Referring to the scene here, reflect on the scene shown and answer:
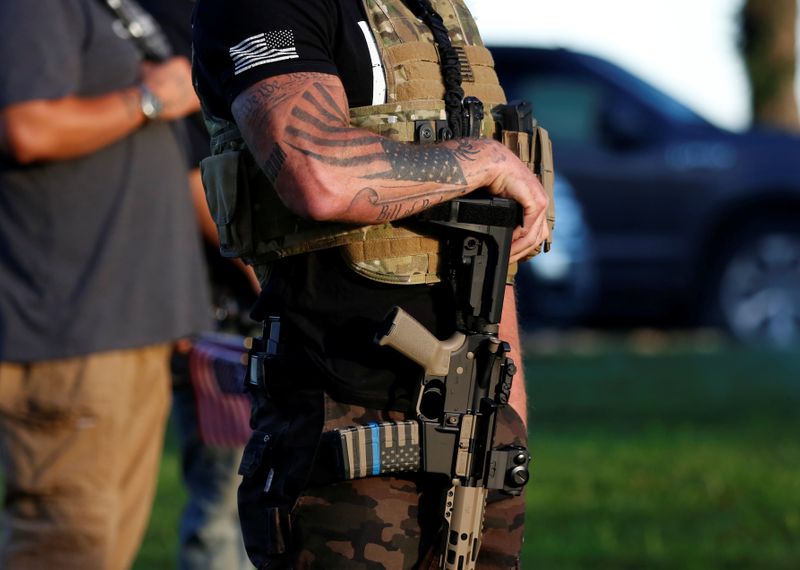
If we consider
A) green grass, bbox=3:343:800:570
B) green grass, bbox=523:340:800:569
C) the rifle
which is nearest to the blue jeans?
green grass, bbox=3:343:800:570

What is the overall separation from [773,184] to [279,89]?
384 inches

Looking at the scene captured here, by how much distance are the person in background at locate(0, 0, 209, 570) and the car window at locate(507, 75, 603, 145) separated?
25.1ft

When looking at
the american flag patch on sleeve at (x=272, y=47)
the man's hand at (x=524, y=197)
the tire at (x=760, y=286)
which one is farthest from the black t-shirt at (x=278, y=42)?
the tire at (x=760, y=286)

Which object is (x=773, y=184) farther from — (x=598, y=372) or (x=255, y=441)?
(x=255, y=441)

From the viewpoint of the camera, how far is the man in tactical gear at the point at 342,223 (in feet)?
8.85

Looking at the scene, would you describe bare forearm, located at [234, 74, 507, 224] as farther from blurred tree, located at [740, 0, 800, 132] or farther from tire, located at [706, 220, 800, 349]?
blurred tree, located at [740, 0, 800, 132]

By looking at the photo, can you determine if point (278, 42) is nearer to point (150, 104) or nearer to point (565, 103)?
point (150, 104)

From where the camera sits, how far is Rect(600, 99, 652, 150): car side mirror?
11648 mm

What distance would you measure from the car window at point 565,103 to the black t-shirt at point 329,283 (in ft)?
30.0

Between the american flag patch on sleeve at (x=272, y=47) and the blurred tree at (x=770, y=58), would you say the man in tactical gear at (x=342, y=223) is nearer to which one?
the american flag patch on sleeve at (x=272, y=47)

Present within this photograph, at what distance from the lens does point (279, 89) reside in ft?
8.80

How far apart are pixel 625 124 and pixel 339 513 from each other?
30.2 ft

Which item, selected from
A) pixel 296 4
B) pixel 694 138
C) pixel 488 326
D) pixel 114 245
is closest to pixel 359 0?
pixel 296 4

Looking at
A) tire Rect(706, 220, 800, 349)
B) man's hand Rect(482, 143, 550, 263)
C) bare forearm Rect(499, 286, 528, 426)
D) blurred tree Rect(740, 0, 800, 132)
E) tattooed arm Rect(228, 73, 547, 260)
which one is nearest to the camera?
tattooed arm Rect(228, 73, 547, 260)
